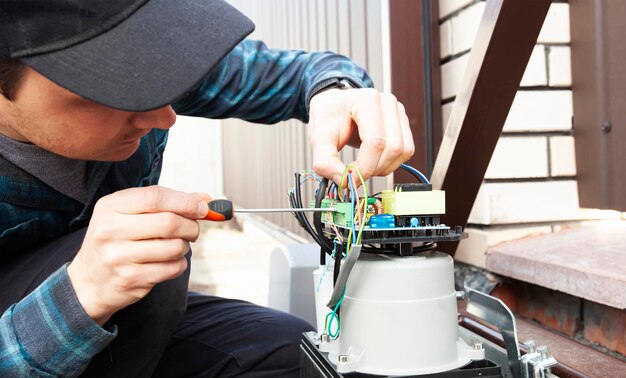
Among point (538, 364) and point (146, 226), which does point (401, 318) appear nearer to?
point (538, 364)

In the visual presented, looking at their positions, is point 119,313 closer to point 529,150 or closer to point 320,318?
point 320,318

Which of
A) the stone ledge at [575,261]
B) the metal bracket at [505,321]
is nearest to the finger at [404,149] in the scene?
the metal bracket at [505,321]

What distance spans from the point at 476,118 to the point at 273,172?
123 inches

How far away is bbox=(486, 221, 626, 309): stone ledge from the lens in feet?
3.93

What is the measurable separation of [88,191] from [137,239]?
0.46 m

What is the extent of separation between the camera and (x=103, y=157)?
0.88 meters

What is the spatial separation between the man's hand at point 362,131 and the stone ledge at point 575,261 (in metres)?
0.61

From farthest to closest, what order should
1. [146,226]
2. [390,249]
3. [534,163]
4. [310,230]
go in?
[534,163] → [310,230] → [390,249] → [146,226]

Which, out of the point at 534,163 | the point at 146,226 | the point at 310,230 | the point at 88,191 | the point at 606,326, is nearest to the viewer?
the point at 146,226

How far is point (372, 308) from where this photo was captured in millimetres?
745

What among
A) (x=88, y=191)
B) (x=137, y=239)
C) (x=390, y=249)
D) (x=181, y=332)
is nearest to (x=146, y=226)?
(x=137, y=239)

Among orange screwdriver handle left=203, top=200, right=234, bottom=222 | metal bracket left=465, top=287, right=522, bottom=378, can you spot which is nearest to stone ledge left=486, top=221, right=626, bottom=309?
metal bracket left=465, top=287, right=522, bottom=378

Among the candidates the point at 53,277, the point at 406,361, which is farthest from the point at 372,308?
the point at 53,277

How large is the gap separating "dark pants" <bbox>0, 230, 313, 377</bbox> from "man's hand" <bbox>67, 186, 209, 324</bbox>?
242mm
